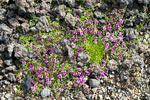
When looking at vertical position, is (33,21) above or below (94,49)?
above

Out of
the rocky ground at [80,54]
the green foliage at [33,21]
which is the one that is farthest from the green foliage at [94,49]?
the green foliage at [33,21]

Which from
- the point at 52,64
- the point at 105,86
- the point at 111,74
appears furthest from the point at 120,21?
the point at 52,64

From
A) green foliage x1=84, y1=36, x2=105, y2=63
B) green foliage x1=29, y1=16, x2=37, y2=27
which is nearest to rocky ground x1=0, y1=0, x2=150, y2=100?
green foliage x1=29, y1=16, x2=37, y2=27

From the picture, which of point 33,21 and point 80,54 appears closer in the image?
point 80,54

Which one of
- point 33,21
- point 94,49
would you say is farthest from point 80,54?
point 33,21

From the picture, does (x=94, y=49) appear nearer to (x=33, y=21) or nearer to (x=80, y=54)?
(x=80, y=54)

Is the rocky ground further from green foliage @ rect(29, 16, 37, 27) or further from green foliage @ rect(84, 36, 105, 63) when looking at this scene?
green foliage @ rect(84, 36, 105, 63)

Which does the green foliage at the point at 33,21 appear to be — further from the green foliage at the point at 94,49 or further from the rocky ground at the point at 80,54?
the green foliage at the point at 94,49
